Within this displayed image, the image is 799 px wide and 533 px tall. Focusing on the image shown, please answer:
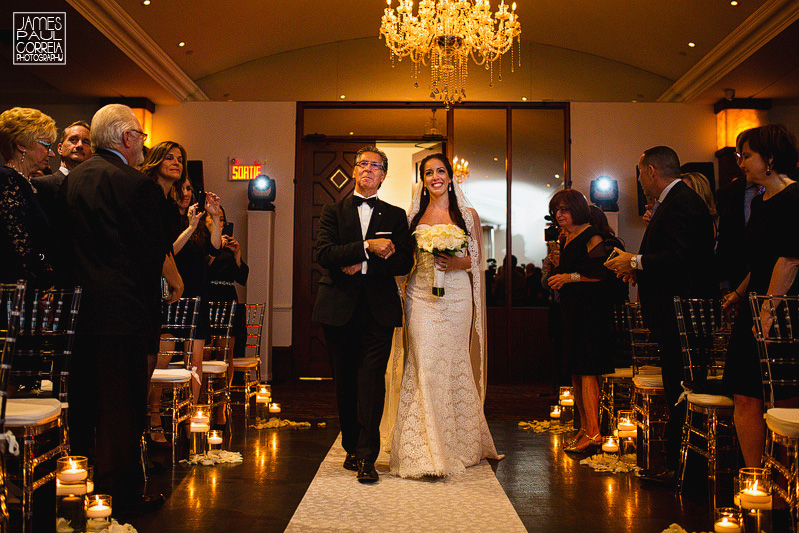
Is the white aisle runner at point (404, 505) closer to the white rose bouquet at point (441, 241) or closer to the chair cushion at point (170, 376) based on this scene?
the chair cushion at point (170, 376)

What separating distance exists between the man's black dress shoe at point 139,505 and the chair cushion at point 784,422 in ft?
8.70

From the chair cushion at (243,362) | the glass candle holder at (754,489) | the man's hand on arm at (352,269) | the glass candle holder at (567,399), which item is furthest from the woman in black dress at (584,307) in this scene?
the chair cushion at (243,362)

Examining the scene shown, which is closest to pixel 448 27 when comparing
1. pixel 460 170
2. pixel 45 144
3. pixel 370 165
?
pixel 460 170

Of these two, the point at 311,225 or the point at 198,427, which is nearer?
the point at 198,427

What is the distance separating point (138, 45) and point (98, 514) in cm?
671

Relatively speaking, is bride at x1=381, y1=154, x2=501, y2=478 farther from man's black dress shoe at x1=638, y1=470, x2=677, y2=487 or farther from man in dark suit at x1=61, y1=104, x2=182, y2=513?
man in dark suit at x1=61, y1=104, x2=182, y2=513

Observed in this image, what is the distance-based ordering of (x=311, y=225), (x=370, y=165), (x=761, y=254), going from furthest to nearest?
(x=311, y=225) < (x=370, y=165) < (x=761, y=254)

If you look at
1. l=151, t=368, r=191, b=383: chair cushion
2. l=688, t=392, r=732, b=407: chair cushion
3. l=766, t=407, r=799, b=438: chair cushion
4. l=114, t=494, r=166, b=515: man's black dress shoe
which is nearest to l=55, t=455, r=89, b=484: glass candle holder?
l=114, t=494, r=166, b=515: man's black dress shoe

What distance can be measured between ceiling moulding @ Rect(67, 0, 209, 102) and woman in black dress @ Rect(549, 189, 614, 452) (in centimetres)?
507

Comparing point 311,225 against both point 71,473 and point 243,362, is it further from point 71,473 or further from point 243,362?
point 71,473

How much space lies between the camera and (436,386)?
4.14 m

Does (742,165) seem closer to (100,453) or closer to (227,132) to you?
(100,453)

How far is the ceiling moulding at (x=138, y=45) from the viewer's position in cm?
705

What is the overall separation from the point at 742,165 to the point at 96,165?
294cm
